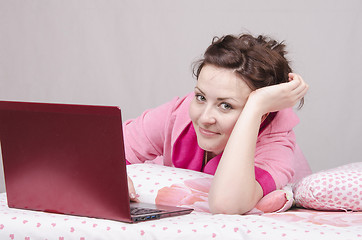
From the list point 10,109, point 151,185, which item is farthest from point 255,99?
point 10,109

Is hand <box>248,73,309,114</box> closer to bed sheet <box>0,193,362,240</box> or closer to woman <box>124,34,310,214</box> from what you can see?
woman <box>124,34,310,214</box>

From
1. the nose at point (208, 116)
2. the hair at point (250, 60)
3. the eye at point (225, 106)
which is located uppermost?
the hair at point (250, 60)

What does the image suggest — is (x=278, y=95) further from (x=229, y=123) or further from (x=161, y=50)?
(x=161, y=50)

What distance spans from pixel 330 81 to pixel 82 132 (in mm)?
2110

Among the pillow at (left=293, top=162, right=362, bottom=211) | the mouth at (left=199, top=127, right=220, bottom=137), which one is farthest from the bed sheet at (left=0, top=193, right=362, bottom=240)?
the mouth at (left=199, top=127, right=220, bottom=137)

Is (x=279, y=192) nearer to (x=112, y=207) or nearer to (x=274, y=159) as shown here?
(x=274, y=159)

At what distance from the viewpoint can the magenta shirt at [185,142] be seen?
1826mm

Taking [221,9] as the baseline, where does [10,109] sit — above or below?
below

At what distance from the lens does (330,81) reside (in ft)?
10.4

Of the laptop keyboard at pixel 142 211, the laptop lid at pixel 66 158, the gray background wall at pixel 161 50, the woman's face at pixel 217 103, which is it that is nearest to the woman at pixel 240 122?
the woman's face at pixel 217 103

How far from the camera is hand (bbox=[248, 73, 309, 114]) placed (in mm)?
1666

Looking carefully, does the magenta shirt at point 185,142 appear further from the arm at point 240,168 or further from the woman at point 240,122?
the arm at point 240,168

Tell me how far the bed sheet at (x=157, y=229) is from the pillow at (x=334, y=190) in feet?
0.73

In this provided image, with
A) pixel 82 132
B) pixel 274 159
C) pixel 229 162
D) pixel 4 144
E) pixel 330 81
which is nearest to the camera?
pixel 82 132
